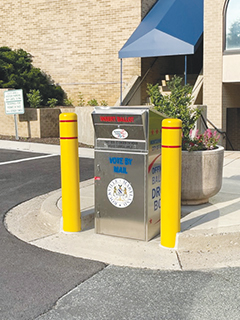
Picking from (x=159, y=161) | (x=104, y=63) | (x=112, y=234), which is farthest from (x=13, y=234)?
(x=104, y=63)

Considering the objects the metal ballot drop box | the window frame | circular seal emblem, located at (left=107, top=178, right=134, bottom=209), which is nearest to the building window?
the window frame

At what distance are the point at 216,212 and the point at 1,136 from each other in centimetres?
1218

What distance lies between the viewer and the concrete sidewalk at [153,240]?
4695 mm

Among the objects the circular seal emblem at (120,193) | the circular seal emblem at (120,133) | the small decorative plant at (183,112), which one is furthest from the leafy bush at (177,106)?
the circular seal emblem at (120,193)

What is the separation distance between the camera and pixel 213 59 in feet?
48.2

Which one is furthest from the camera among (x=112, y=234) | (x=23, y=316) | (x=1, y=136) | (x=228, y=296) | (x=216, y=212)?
(x=1, y=136)

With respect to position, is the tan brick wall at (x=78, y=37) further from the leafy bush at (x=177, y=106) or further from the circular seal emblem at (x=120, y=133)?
the circular seal emblem at (x=120, y=133)

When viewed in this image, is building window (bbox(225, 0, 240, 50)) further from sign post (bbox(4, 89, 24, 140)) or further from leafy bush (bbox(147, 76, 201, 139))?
leafy bush (bbox(147, 76, 201, 139))

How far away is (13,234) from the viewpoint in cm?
558

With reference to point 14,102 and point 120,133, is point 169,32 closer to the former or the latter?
point 14,102

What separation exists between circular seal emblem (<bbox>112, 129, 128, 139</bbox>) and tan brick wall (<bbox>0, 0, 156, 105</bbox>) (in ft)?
40.7

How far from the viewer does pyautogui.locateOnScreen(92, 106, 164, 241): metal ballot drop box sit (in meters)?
5.07

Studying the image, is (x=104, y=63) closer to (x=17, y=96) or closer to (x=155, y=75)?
(x=155, y=75)

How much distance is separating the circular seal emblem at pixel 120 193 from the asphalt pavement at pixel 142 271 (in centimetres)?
45
